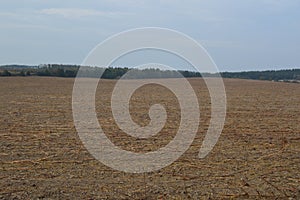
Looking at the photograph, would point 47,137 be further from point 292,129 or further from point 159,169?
point 292,129

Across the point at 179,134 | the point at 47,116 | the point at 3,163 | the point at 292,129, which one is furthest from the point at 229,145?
the point at 47,116

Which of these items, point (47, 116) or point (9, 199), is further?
point (47, 116)

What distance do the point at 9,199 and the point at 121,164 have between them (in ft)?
10.1

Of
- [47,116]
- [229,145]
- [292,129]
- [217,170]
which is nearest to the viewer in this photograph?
[217,170]

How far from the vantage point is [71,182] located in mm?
7816

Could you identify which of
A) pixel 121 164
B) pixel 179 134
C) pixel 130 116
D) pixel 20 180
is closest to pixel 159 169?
pixel 121 164

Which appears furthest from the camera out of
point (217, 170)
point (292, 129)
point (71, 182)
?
point (292, 129)

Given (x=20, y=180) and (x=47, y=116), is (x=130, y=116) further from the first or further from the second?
(x=20, y=180)

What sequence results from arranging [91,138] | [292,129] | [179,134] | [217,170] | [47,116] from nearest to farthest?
[217,170], [91,138], [179,134], [292,129], [47,116]

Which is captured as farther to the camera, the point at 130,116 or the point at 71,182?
the point at 130,116

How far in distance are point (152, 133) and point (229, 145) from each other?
3.01 m

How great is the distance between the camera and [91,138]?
42.3 ft

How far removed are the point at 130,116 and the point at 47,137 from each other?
6870mm

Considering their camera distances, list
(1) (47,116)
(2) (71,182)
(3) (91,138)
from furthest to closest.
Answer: (1) (47,116), (3) (91,138), (2) (71,182)
